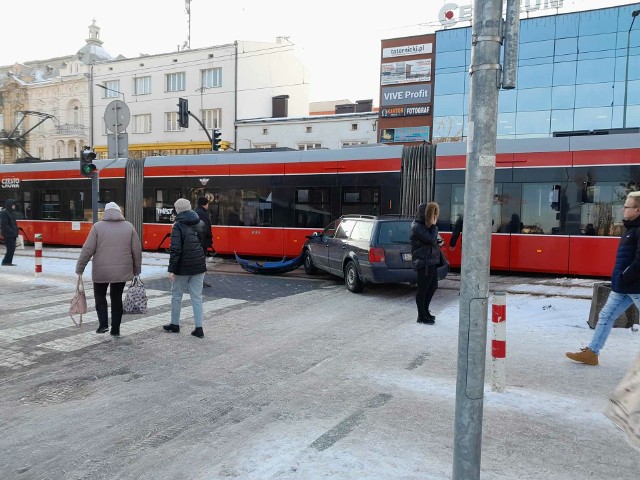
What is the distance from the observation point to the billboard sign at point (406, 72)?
3488 centimetres

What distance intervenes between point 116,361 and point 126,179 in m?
14.1

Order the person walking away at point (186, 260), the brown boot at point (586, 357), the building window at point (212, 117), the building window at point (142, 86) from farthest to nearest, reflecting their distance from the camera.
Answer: the building window at point (142, 86) → the building window at point (212, 117) → the person walking away at point (186, 260) → the brown boot at point (586, 357)

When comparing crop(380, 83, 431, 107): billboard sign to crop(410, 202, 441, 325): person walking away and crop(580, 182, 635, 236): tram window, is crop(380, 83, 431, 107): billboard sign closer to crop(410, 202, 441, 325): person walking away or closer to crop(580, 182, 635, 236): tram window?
crop(580, 182, 635, 236): tram window

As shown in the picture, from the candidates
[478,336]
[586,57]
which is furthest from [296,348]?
[586,57]

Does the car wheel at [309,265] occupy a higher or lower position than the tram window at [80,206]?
lower

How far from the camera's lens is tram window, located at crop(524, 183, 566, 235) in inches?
487

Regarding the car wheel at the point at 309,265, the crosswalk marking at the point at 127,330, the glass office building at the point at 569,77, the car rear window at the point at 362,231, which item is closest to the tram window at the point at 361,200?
the car wheel at the point at 309,265

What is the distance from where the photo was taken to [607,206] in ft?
39.0

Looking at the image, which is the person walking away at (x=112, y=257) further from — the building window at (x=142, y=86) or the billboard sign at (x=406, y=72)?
the building window at (x=142, y=86)

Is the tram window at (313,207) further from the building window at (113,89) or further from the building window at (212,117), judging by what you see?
the building window at (113,89)

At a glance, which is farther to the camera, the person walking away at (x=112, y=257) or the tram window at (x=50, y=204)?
the tram window at (x=50, y=204)

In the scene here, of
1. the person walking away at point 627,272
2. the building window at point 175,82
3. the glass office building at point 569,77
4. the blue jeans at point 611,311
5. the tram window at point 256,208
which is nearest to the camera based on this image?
the person walking away at point 627,272

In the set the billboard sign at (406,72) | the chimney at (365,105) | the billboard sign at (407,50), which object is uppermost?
the billboard sign at (407,50)

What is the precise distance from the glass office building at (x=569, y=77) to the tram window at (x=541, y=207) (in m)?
17.3
